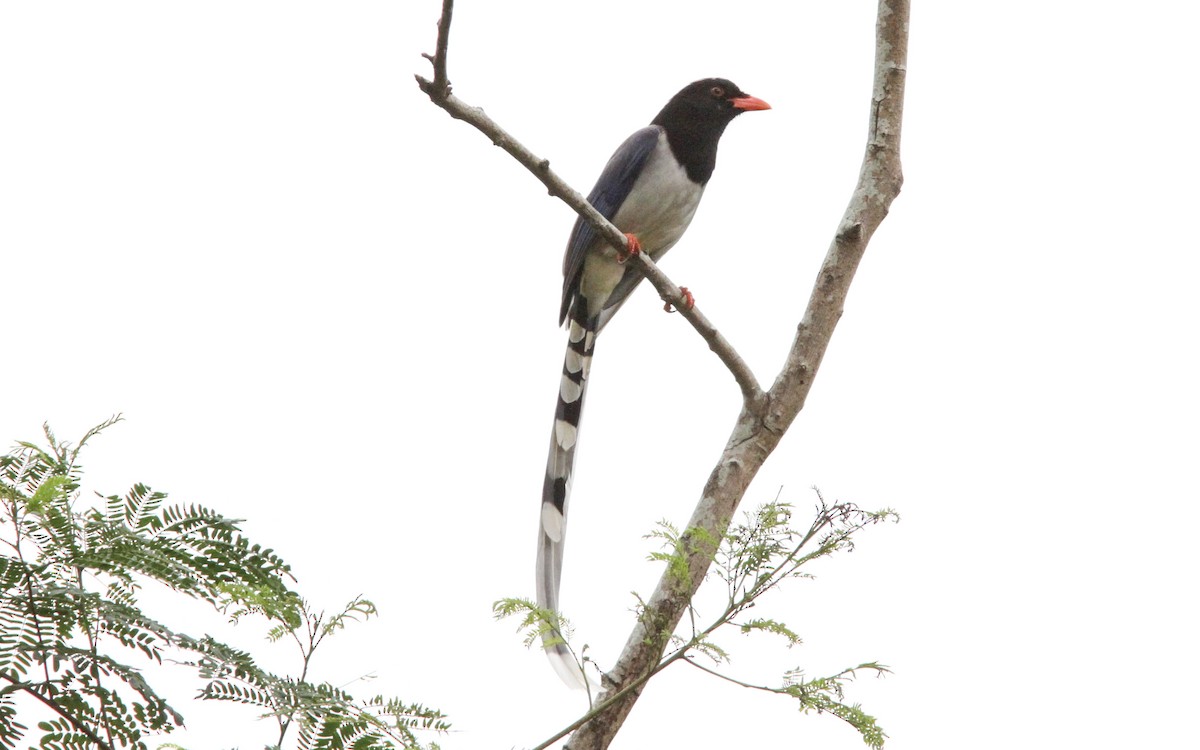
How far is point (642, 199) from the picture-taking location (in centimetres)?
513

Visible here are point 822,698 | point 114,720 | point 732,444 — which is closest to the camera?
point 114,720

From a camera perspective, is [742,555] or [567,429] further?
[567,429]

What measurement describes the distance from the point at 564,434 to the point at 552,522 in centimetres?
54

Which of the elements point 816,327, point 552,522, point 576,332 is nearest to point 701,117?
point 576,332

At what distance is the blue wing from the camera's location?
200 inches

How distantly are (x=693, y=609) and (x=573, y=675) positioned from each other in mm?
1033

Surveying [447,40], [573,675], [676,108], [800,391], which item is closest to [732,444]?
[800,391]

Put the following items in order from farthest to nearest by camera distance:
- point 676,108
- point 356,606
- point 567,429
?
1. point 676,108
2. point 567,429
3. point 356,606

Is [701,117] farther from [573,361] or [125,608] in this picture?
[125,608]

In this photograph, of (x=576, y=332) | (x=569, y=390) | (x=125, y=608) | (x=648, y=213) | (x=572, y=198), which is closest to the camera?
(x=125, y=608)

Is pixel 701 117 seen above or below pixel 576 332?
above

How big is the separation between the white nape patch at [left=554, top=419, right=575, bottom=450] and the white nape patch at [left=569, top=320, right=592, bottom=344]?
0.61m

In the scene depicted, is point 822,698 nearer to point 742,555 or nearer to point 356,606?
point 742,555

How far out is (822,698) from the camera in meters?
2.24
